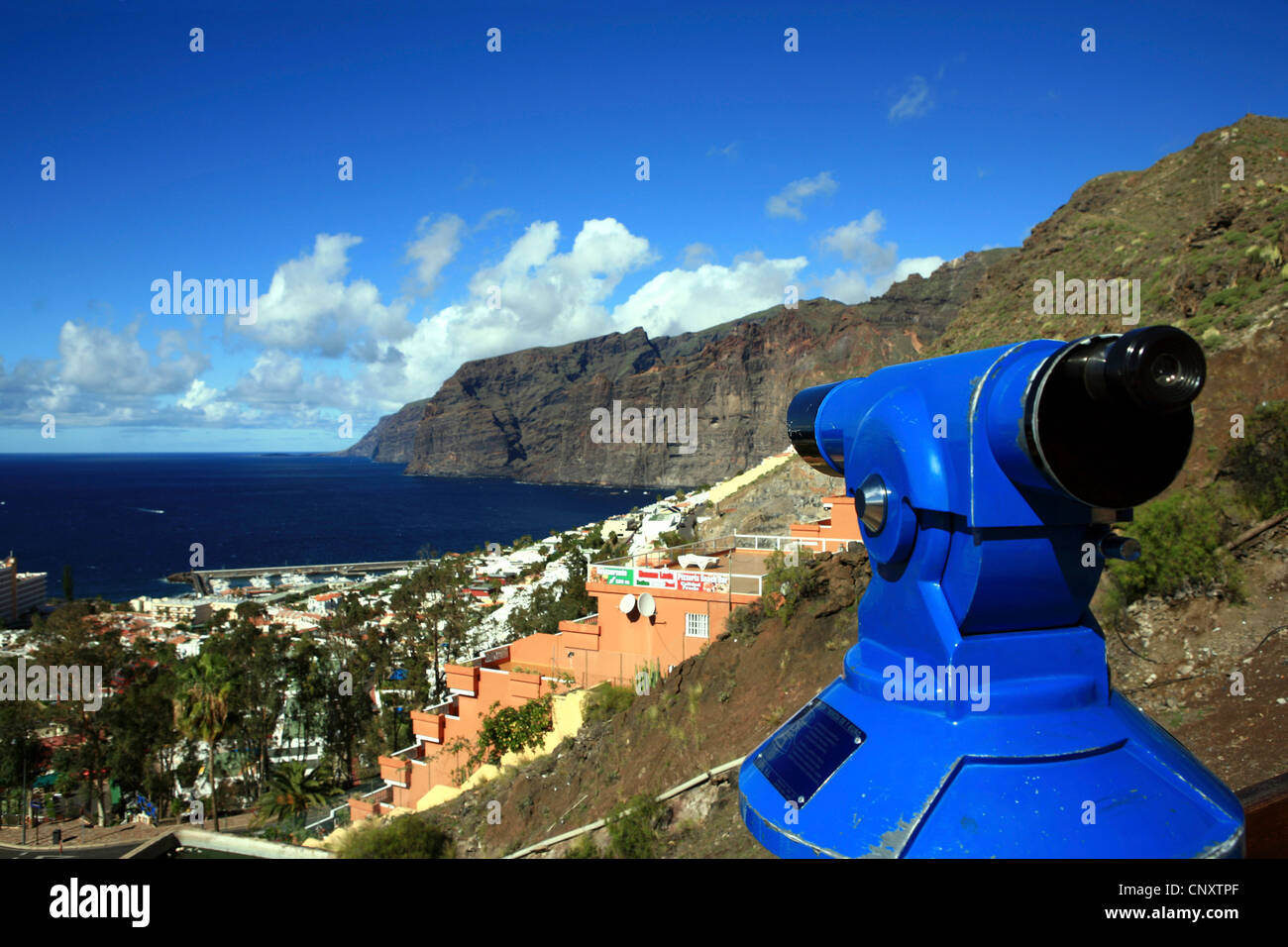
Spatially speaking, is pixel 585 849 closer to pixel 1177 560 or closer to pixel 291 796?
pixel 1177 560

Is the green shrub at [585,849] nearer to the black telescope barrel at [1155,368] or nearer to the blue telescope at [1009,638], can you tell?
the blue telescope at [1009,638]

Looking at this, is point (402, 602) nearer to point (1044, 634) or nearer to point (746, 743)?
point (746, 743)

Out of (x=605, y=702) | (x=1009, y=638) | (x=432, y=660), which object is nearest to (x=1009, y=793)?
(x=1009, y=638)

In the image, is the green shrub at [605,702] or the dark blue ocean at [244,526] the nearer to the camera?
the green shrub at [605,702]

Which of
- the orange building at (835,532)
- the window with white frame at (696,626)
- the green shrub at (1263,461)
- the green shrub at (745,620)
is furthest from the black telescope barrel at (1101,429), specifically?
the orange building at (835,532)

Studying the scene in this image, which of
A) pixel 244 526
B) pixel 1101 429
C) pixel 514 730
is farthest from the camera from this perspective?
pixel 244 526

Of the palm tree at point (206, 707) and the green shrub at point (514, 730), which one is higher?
the green shrub at point (514, 730)

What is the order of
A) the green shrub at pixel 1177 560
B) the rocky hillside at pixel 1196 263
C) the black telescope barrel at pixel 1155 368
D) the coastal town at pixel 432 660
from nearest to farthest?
the black telescope barrel at pixel 1155 368
the green shrub at pixel 1177 560
the rocky hillside at pixel 1196 263
the coastal town at pixel 432 660
